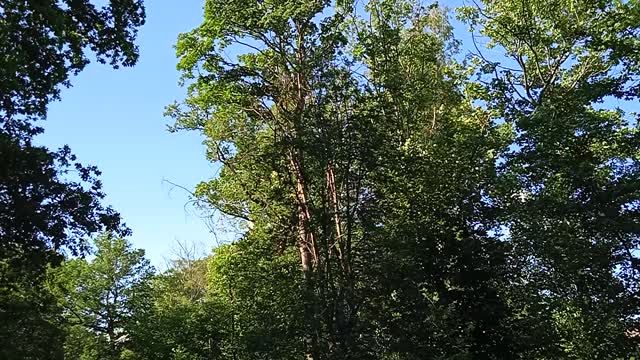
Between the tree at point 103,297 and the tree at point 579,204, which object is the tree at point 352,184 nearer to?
the tree at point 579,204

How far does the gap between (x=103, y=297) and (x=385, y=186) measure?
19.6 metres

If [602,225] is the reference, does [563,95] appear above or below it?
above

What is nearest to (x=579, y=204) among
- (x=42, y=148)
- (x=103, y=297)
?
(x=42, y=148)

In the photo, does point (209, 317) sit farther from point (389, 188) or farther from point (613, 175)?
point (613, 175)

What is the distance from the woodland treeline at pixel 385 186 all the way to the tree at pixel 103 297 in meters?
8.17

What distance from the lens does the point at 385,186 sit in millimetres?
17406

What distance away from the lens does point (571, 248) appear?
14781 millimetres

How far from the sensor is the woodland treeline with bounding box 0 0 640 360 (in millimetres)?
12344

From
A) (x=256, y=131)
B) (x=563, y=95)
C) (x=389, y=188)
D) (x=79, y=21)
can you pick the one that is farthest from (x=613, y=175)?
(x=79, y=21)

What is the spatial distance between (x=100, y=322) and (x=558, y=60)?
25.5 meters

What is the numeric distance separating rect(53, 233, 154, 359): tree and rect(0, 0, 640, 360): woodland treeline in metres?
8.17

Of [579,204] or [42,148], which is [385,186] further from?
[42,148]

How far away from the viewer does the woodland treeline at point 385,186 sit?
12.3 meters

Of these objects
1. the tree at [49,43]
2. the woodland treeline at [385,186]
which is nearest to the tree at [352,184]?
the woodland treeline at [385,186]
